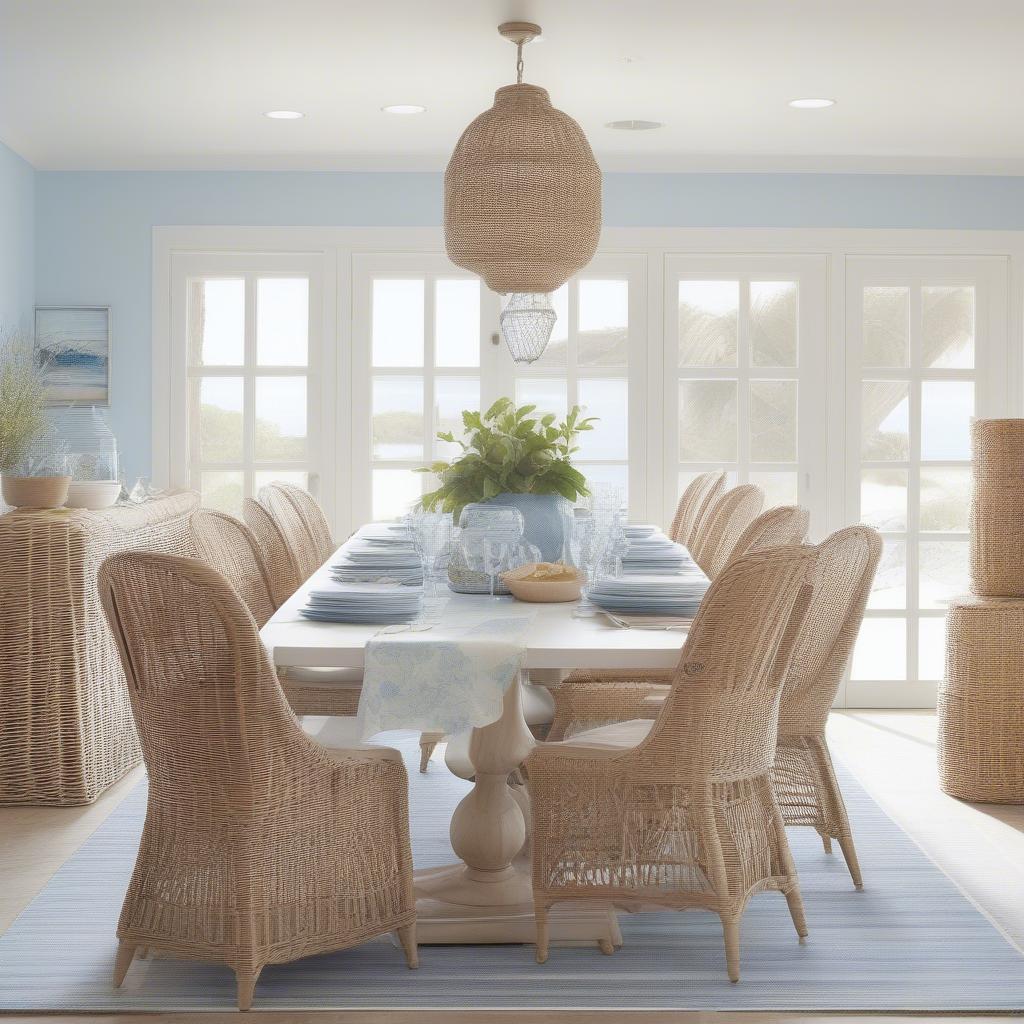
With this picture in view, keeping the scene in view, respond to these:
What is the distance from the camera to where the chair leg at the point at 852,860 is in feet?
10.5

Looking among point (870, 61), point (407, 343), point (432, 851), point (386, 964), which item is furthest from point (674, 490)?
point (386, 964)

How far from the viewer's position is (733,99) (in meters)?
4.50

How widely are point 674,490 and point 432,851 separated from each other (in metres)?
2.58

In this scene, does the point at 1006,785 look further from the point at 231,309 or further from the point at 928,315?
the point at 231,309

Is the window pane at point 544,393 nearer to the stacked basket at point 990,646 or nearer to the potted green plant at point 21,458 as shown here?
the stacked basket at point 990,646

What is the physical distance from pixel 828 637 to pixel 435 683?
46.4 inches

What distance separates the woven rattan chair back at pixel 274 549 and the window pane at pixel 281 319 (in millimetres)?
1872

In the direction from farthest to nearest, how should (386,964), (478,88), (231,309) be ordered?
(231,309) → (478,88) → (386,964)

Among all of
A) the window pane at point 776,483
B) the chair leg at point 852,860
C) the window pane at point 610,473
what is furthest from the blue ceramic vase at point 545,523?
the window pane at point 776,483

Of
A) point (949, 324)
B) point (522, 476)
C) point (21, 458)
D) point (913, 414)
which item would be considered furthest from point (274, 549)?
point (949, 324)

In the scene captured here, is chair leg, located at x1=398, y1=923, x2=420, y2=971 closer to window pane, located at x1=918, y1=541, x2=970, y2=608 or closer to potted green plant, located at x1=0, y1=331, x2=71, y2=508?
potted green plant, located at x1=0, y1=331, x2=71, y2=508

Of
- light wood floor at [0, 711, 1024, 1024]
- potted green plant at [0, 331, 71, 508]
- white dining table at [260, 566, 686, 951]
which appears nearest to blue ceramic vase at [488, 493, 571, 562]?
white dining table at [260, 566, 686, 951]

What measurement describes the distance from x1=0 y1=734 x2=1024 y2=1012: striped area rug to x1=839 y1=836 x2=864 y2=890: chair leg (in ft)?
0.10

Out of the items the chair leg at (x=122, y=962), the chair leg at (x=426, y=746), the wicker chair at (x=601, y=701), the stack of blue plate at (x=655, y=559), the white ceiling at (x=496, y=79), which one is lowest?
the chair leg at (x=122, y=962)
